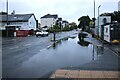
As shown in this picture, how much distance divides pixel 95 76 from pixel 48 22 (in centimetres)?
14799

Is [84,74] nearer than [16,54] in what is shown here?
Yes

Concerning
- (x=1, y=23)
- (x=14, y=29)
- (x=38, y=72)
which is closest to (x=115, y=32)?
(x=38, y=72)

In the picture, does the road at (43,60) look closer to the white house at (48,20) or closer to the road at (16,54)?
the road at (16,54)

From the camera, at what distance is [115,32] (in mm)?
31172

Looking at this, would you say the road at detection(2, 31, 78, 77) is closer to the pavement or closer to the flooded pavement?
the flooded pavement

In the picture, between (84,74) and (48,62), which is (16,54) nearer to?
(48,62)

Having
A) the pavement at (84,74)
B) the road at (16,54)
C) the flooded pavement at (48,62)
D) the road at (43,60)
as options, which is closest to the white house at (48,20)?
the road at (16,54)

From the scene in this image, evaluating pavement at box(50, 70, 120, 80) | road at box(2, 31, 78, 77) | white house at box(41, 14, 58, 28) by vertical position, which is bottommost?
pavement at box(50, 70, 120, 80)

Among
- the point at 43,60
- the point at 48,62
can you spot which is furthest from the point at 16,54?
the point at 48,62

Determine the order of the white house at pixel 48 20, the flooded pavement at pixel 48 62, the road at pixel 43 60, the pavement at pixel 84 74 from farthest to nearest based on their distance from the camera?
the white house at pixel 48 20, the road at pixel 43 60, the flooded pavement at pixel 48 62, the pavement at pixel 84 74

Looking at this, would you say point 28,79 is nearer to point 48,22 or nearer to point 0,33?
point 0,33

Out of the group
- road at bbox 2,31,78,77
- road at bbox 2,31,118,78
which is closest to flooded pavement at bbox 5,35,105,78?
road at bbox 2,31,118,78

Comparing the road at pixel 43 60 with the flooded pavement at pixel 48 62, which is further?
the road at pixel 43 60

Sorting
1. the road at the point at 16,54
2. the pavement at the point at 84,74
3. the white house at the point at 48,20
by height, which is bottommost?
the pavement at the point at 84,74
